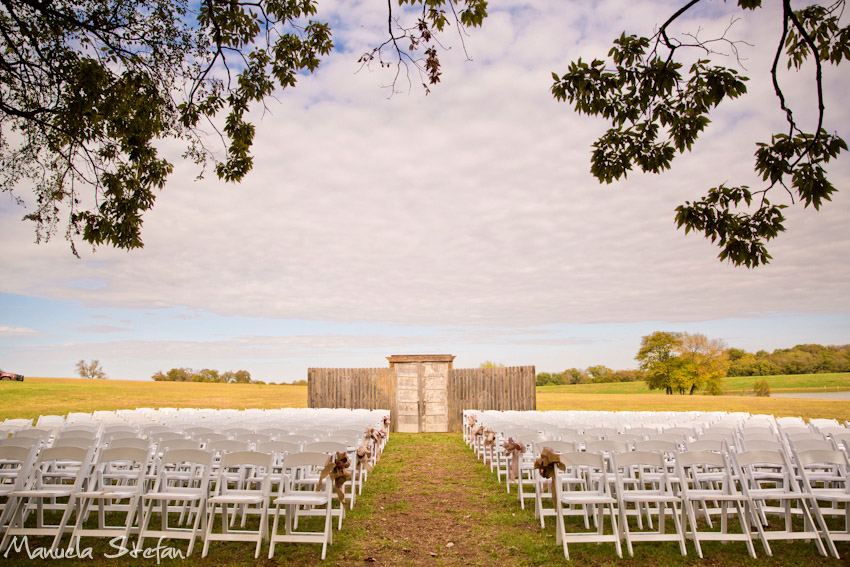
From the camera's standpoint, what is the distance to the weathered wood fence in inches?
854

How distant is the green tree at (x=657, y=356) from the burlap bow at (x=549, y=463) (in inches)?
2217

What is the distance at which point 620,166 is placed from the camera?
6605 mm

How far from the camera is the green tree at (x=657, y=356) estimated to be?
57.6 meters

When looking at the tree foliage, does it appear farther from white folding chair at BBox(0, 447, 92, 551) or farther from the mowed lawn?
white folding chair at BBox(0, 447, 92, 551)

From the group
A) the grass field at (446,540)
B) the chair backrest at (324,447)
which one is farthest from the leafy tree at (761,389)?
the chair backrest at (324,447)

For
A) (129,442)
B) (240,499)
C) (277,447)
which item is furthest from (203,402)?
(240,499)

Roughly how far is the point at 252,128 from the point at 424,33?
10.2ft

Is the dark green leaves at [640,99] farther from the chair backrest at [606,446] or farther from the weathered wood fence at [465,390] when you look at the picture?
the weathered wood fence at [465,390]

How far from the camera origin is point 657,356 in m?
59.1

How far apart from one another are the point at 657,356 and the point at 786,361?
23.8 metres

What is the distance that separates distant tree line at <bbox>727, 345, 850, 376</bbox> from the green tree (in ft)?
48.9

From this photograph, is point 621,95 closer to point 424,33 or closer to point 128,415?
point 424,33

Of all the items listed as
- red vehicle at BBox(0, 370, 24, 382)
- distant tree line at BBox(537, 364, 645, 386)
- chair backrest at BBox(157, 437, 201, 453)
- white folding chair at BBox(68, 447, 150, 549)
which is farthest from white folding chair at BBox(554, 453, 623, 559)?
distant tree line at BBox(537, 364, 645, 386)

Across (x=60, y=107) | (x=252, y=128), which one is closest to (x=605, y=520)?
(x=252, y=128)
